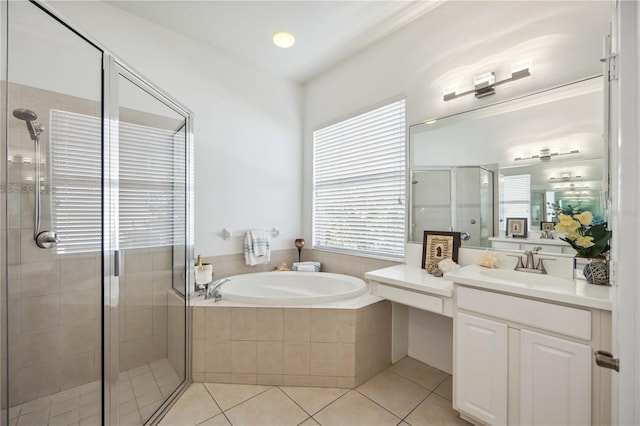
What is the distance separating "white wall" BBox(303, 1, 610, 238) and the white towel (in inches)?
63.8

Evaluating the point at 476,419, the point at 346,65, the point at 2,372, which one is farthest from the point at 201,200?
the point at 476,419

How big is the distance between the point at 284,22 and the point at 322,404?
300 centimetres

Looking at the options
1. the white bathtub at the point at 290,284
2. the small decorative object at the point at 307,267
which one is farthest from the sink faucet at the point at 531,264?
the small decorative object at the point at 307,267

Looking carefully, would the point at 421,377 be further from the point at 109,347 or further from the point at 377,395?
the point at 109,347

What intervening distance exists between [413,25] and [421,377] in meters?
2.94

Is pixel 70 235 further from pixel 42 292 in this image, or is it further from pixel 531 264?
pixel 531 264

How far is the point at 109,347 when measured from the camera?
1.41m

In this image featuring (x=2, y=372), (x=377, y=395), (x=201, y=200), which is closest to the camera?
(x=2, y=372)

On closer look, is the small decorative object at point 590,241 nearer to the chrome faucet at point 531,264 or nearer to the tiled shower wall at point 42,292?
the chrome faucet at point 531,264

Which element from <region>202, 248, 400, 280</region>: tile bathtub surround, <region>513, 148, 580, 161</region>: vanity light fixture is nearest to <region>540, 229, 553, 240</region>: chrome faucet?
<region>513, 148, 580, 161</region>: vanity light fixture

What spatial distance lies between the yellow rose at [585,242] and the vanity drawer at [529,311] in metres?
0.39

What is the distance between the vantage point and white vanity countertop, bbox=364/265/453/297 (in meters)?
1.64

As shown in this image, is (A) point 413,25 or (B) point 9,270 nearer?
(B) point 9,270

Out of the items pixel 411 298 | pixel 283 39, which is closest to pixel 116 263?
pixel 411 298
